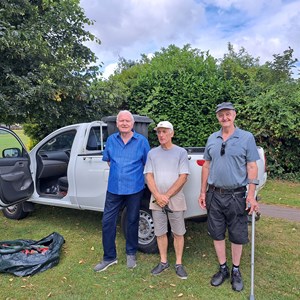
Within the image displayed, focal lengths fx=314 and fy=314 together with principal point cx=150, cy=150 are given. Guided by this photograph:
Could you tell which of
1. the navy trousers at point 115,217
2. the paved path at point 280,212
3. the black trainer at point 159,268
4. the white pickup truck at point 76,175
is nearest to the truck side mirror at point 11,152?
the white pickup truck at point 76,175

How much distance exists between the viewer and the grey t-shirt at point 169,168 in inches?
139

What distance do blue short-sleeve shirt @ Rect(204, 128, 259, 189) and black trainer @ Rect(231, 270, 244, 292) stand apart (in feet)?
3.30

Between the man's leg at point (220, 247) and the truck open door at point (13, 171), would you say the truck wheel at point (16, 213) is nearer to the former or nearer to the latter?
the truck open door at point (13, 171)

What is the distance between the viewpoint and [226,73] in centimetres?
926

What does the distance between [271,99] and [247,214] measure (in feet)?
19.3

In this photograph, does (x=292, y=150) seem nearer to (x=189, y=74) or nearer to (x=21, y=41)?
(x=189, y=74)

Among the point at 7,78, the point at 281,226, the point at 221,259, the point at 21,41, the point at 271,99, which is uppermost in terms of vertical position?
the point at 21,41

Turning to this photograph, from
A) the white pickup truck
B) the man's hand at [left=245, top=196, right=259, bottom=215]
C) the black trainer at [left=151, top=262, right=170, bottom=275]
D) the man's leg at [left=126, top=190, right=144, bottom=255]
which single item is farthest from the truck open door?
the man's hand at [left=245, top=196, right=259, bottom=215]

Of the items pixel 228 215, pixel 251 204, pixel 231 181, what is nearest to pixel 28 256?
pixel 228 215

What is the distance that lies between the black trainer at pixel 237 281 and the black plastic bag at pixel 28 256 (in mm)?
2151

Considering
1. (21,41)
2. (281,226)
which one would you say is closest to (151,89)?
(21,41)

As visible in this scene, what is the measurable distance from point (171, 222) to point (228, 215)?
705mm

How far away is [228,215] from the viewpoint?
3289 millimetres

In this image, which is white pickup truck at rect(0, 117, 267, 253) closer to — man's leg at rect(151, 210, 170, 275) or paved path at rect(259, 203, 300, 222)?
man's leg at rect(151, 210, 170, 275)
